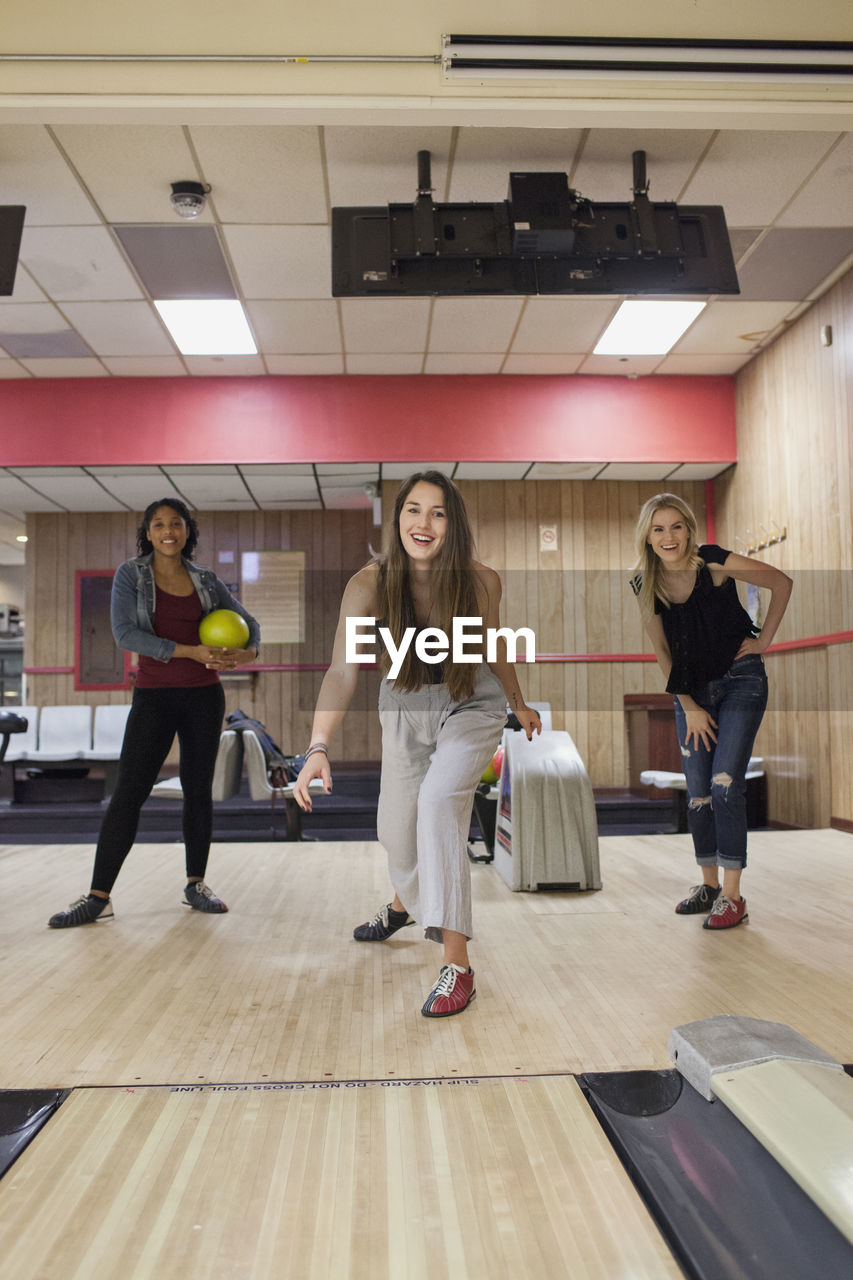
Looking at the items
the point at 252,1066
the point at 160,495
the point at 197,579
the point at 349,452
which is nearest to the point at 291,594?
the point at 160,495

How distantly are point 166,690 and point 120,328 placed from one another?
3530mm

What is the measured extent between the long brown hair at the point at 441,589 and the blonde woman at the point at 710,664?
840 mm

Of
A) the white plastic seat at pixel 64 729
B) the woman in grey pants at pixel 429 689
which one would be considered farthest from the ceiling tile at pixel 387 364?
the woman in grey pants at pixel 429 689

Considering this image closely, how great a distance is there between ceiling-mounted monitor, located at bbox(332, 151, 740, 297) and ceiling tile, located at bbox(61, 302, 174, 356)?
2039 millimetres

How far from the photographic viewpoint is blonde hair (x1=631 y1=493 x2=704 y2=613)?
9.27 feet

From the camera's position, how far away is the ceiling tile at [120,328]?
5.38m

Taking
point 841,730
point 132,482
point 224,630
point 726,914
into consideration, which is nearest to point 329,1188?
point 726,914

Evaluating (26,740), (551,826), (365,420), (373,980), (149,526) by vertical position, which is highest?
(365,420)

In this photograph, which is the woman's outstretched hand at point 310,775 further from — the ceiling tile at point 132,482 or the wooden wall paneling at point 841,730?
the ceiling tile at point 132,482

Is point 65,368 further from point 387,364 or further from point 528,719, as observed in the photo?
point 528,719

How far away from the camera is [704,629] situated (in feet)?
9.20

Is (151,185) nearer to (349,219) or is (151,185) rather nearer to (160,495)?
(349,219)

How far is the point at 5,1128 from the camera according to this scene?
1.43 metres

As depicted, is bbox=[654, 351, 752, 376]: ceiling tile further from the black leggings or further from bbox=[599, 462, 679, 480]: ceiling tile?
the black leggings
